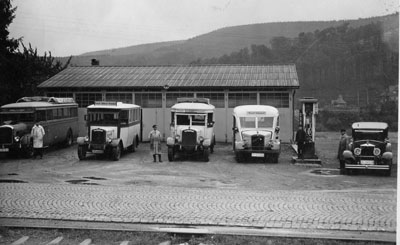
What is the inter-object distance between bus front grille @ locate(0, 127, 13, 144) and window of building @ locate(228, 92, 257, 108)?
41.5 ft

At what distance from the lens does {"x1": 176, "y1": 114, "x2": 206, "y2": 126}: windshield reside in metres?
19.6

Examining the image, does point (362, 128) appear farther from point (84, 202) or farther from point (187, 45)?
point (187, 45)

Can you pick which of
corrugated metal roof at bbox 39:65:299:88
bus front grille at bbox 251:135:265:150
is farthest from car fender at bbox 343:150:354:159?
corrugated metal roof at bbox 39:65:299:88

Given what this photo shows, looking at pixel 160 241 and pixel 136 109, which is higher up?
pixel 136 109

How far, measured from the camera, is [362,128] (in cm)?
1611

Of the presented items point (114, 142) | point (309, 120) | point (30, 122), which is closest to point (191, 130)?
point (114, 142)

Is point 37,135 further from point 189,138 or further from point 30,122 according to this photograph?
point 189,138

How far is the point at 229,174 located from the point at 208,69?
1502cm

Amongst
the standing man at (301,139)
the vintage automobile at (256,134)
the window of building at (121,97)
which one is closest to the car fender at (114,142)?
the vintage automobile at (256,134)

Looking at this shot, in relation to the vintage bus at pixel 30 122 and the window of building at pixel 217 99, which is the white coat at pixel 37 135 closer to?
the vintage bus at pixel 30 122

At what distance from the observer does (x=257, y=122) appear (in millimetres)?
19328

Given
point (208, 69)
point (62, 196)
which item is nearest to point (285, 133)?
point (208, 69)

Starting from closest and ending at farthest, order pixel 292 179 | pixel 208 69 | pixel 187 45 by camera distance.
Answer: pixel 292 179, pixel 208 69, pixel 187 45

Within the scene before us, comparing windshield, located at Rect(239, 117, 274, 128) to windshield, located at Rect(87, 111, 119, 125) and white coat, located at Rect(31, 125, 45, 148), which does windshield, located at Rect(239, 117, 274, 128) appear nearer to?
windshield, located at Rect(87, 111, 119, 125)
